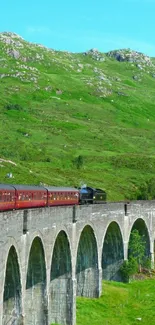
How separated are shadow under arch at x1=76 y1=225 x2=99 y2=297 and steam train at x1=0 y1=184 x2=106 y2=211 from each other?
4423mm

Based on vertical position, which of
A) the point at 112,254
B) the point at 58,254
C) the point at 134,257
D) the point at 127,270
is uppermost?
the point at 58,254

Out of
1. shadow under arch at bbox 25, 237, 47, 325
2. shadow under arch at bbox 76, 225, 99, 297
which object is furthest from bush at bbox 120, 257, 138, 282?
shadow under arch at bbox 25, 237, 47, 325

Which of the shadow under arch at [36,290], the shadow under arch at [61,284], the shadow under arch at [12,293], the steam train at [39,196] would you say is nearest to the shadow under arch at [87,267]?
the steam train at [39,196]

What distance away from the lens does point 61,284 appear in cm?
4688

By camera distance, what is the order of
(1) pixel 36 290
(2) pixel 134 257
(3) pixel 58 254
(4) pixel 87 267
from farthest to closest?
(2) pixel 134 257
(4) pixel 87 267
(3) pixel 58 254
(1) pixel 36 290

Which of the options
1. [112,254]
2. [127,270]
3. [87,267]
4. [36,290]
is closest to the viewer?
[36,290]

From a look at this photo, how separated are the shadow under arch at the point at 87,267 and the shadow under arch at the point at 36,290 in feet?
52.7

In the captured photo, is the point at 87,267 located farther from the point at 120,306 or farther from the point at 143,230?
the point at 143,230

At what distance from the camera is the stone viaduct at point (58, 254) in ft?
111

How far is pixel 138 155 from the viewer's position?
165 metres

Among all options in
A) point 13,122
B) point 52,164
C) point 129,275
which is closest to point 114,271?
point 129,275

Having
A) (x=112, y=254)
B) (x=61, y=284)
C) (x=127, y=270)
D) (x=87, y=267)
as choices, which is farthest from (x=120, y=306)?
(x=112, y=254)

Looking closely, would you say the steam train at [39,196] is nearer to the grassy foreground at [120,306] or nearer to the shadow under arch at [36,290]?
the shadow under arch at [36,290]

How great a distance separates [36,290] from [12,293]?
568cm
